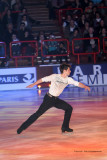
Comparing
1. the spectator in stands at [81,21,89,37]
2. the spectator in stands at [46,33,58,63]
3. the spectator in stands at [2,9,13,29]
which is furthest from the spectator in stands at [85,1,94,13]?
the spectator in stands at [2,9,13,29]

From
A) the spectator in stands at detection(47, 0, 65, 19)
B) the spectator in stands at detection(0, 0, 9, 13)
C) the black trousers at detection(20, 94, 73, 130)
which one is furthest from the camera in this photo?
the spectator in stands at detection(47, 0, 65, 19)

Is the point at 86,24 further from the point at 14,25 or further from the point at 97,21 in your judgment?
the point at 14,25

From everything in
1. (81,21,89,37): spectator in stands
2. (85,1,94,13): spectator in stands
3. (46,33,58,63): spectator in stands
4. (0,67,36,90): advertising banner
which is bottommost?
(0,67,36,90): advertising banner

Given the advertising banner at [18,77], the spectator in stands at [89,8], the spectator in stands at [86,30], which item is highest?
the spectator in stands at [89,8]

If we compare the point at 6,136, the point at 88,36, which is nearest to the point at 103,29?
the point at 88,36

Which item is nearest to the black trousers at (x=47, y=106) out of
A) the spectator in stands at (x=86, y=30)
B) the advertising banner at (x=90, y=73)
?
the advertising banner at (x=90, y=73)

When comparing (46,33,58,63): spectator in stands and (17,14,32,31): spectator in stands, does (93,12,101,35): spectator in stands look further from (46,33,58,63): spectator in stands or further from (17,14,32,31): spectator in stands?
(17,14,32,31): spectator in stands

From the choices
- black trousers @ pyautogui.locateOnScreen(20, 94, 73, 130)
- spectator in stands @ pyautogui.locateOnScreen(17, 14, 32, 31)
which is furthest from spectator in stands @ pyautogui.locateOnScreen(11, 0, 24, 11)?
black trousers @ pyautogui.locateOnScreen(20, 94, 73, 130)

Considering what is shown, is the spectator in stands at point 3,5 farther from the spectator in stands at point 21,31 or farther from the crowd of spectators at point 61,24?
the spectator in stands at point 21,31

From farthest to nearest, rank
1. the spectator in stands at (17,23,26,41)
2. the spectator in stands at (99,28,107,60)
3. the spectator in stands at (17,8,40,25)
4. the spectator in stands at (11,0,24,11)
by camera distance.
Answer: the spectator in stands at (11,0,24,11), the spectator in stands at (17,8,40,25), the spectator in stands at (17,23,26,41), the spectator in stands at (99,28,107,60)

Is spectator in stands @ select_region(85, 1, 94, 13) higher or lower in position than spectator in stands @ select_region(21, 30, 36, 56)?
higher

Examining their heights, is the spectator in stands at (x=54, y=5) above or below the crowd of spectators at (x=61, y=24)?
above

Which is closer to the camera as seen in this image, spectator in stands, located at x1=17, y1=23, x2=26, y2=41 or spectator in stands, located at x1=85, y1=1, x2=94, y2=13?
spectator in stands, located at x1=17, y1=23, x2=26, y2=41

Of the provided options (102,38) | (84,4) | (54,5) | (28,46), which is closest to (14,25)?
(54,5)
